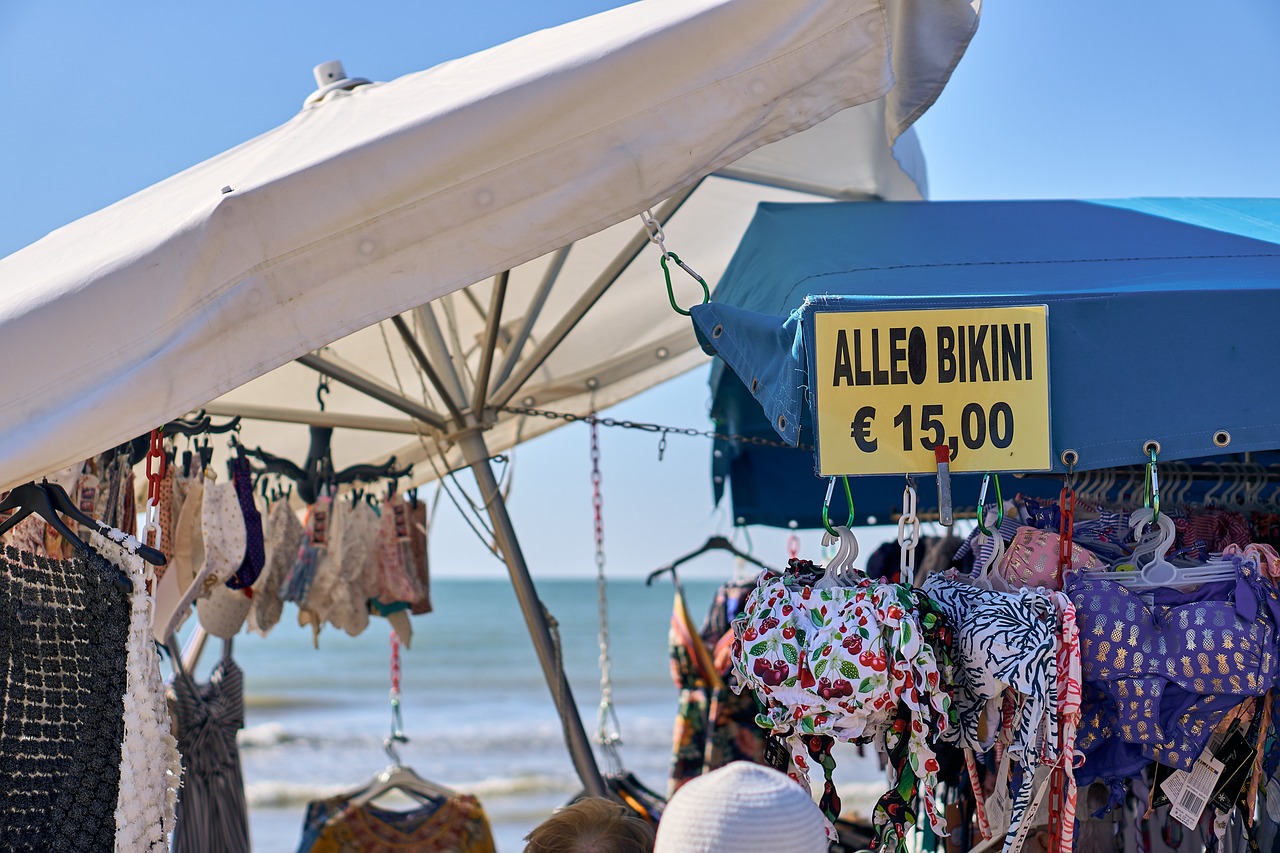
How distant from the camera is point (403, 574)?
409 centimetres

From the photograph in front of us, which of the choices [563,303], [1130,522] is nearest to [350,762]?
[563,303]

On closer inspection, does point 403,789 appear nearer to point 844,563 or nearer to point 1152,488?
point 844,563

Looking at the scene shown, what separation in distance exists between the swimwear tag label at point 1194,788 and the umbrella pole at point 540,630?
5.54 feet

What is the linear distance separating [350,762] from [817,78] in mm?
12593

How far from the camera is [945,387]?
2.12 meters

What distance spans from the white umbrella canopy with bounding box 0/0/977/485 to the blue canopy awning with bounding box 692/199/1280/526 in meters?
0.37

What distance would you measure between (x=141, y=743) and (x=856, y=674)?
121cm

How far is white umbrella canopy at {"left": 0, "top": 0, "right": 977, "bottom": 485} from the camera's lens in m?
1.90

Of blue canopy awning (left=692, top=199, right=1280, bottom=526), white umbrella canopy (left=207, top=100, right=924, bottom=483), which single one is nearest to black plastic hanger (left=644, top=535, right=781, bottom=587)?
white umbrella canopy (left=207, top=100, right=924, bottom=483)

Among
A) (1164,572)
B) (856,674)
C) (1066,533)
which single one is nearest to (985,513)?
(1066,533)

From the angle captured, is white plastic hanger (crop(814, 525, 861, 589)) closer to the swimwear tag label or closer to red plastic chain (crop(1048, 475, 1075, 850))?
red plastic chain (crop(1048, 475, 1075, 850))

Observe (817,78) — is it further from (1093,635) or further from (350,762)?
(350,762)

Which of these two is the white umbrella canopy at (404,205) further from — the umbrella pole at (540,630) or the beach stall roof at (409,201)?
the umbrella pole at (540,630)

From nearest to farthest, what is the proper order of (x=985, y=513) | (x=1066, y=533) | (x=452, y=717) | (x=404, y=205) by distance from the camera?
(x=404, y=205)
(x=1066, y=533)
(x=985, y=513)
(x=452, y=717)
